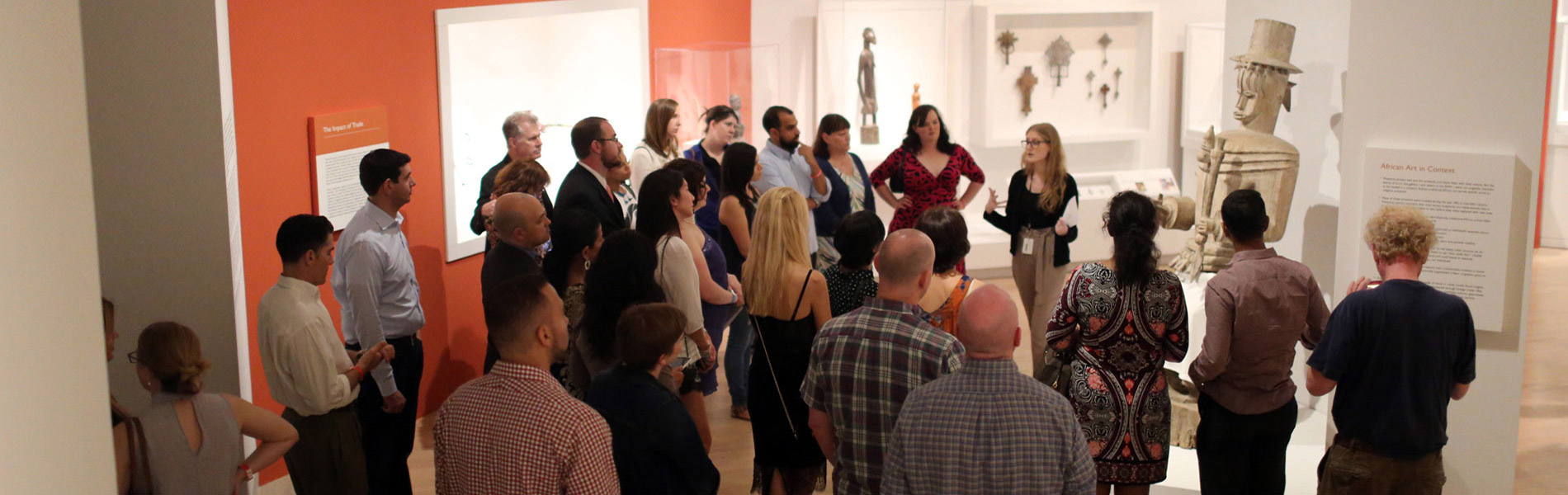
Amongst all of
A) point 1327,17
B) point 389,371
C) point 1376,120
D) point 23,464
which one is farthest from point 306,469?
point 1327,17

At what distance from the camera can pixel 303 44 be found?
17.6 ft

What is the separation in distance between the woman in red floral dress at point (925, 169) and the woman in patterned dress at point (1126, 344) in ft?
9.17

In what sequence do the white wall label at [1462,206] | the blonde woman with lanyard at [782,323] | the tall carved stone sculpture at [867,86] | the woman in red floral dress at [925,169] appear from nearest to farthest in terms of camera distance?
the blonde woman with lanyard at [782,323]
the white wall label at [1462,206]
the woman in red floral dress at [925,169]
the tall carved stone sculpture at [867,86]

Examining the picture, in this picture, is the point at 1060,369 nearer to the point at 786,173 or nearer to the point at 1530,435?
the point at 786,173

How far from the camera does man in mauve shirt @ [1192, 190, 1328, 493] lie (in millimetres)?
3936

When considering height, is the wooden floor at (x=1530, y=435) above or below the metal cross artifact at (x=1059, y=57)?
below

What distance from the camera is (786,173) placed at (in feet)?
22.3

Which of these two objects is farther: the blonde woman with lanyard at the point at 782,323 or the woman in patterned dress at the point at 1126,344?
the blonde woman with lanyard at the point at 782,323

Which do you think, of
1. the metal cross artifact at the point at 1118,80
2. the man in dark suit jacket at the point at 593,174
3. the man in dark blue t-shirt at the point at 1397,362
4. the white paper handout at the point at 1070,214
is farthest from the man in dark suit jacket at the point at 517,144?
the metal cross artifact at the point at 1118,80

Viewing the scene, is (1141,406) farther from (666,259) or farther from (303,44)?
(303,44)

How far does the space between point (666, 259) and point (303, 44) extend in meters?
2.16

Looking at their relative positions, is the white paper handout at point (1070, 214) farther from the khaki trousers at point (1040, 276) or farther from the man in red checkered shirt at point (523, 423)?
the man in red checkered shirt at point (523, 423)

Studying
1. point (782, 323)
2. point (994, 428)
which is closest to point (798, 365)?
point (782, 323)

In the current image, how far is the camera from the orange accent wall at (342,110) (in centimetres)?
506
